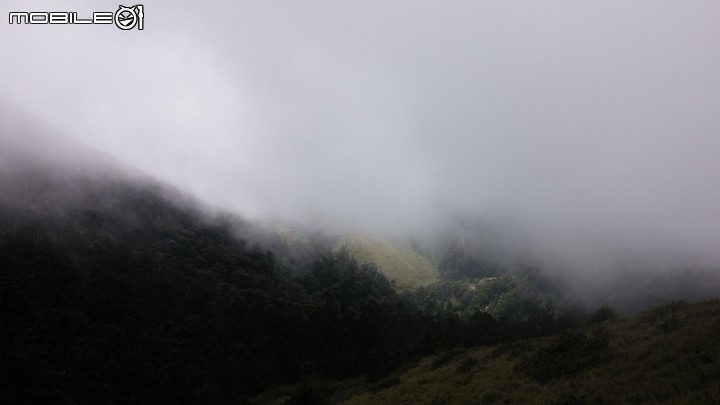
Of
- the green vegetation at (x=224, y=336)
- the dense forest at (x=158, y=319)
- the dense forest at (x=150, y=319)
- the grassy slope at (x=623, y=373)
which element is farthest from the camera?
the dense forest at (x=150, y=319)

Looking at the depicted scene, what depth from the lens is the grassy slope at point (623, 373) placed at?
15.7m

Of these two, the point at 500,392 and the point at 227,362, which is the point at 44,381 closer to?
the point at 227,362

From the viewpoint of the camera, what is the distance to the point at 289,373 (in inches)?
2662

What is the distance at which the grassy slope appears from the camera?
15688 millimetres

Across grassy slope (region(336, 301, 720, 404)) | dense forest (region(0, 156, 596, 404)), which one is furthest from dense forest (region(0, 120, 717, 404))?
grassy slope (region(336, 301, 720, 404))

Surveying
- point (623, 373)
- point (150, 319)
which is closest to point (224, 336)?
point (150, 319)

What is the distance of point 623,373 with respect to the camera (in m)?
18.5

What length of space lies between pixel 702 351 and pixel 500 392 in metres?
8.98

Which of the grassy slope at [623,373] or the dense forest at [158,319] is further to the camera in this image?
the dense forest at [158,319]

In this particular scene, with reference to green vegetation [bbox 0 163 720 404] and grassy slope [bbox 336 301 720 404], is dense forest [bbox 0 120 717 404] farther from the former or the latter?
grassy slope [bbox 336 301 720 404]

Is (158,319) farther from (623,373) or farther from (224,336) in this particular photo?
(623,373)

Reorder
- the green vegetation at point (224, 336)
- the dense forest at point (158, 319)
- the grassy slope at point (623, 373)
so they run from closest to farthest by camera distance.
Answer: the grassy slope at point (623, 373) → the green vegetation at point (224, 336) → the dense forest at point (158, 319)

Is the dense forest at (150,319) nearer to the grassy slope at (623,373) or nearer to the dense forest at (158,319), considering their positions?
the dense forest at (158,319)

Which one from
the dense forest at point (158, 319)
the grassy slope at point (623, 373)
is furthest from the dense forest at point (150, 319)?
the grassy slope at point (623, 373)
